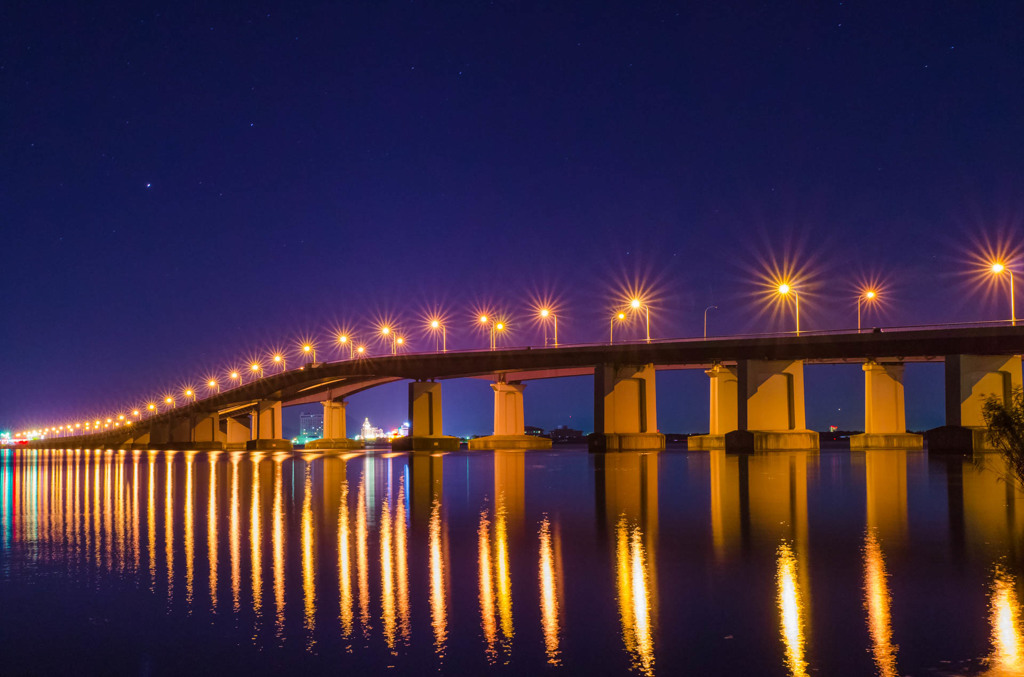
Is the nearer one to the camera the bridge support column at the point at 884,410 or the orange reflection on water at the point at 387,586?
the orange reflection on water at the point at 387,586

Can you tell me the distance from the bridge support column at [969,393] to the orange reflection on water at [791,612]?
61356 mm

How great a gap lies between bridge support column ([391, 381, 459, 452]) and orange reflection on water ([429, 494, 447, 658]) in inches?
3524

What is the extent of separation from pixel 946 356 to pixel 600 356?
3205 cm

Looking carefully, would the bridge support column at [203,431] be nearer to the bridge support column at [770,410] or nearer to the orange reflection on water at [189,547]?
the bridge support column at [770,410]

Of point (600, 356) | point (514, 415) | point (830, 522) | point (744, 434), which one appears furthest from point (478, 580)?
point (514, 415)

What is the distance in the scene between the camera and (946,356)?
7688 cm

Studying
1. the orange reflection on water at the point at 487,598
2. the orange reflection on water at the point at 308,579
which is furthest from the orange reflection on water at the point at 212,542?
the orange reflection on water at the point at 487,598

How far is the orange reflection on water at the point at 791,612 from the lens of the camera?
29.5 ft

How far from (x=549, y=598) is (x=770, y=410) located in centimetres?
7688

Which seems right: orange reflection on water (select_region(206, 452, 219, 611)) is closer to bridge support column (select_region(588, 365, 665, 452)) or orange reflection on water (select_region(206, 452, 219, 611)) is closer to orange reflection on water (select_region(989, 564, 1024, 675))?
orange reflection on water (select_region(989, 564, 1024, 675))

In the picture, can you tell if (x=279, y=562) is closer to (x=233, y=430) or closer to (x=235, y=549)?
(x=235, y=549)

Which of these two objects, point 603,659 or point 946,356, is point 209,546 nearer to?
point 603,659

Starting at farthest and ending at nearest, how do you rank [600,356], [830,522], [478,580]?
[600,356], [830,522], [478,580]

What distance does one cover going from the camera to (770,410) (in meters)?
85.3
